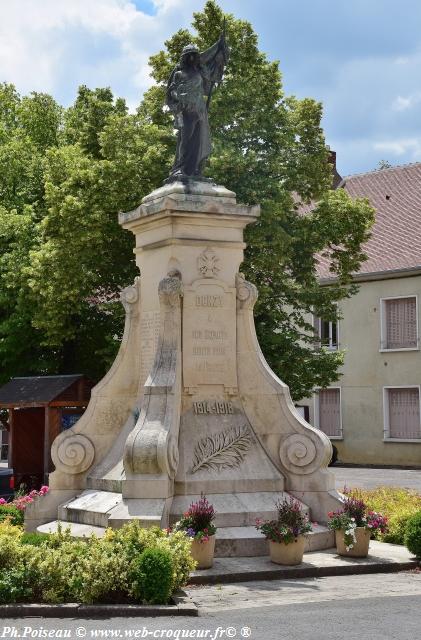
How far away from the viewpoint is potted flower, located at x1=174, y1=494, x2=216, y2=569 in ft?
35.9

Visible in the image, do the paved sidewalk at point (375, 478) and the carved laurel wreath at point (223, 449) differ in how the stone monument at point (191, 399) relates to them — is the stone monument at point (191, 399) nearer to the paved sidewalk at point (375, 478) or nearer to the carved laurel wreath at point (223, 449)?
the carved laurel wreath at point (223, 449)

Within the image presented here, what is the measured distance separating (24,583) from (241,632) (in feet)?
7.73

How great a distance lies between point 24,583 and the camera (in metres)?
9.41

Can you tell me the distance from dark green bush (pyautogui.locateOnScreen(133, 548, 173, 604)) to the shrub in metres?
4.02

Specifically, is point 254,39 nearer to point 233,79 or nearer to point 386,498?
point 233,79

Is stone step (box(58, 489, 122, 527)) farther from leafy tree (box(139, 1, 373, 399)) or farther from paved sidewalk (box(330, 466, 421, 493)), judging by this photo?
paved sidewalk (box(330, 466, 421, 493))

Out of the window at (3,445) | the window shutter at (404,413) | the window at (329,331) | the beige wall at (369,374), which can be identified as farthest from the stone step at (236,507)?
the window at (3,445)

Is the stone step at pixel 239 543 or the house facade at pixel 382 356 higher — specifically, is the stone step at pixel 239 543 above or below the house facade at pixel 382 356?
below

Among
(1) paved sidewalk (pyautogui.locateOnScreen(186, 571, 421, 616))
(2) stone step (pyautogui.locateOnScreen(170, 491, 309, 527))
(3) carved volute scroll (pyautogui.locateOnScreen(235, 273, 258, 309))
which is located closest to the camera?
(1) paved sidewalk (pyautogui.locateOnScreen(186, 571, 421, 616))

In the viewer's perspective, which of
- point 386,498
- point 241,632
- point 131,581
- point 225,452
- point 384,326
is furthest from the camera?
point 384,326

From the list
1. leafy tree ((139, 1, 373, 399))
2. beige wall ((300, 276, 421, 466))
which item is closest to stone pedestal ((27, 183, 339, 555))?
leafy tree ((139, 1, 373, 399))

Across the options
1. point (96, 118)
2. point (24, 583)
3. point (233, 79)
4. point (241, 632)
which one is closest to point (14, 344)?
point (96, 118)

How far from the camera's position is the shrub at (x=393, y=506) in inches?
540

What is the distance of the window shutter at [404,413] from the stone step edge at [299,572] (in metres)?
24.2
